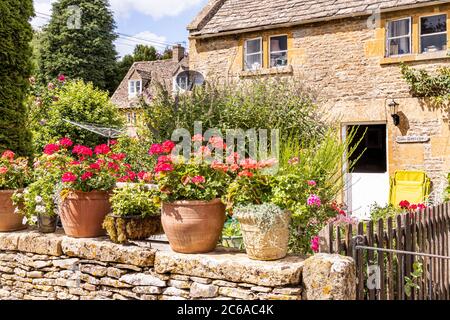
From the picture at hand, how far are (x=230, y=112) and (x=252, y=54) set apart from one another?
5.37 metres

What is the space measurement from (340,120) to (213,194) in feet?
25.2

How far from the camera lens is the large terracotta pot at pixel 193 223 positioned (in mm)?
3582

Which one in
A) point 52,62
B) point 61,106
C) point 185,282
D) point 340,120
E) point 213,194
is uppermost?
point 52,62

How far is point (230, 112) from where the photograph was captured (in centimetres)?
745

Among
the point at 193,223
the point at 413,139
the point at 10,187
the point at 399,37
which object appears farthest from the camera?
the point at 399,37

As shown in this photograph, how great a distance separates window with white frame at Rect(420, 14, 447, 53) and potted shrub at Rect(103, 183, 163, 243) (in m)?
8.38

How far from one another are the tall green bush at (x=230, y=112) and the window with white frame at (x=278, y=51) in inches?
164

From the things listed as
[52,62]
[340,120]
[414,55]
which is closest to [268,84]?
[340,120]

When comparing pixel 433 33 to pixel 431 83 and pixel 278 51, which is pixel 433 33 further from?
pixel 278 51

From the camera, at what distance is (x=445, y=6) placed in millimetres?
9734

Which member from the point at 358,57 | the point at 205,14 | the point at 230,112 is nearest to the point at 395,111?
the point at 358,57

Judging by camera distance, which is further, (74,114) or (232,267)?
(74,114)

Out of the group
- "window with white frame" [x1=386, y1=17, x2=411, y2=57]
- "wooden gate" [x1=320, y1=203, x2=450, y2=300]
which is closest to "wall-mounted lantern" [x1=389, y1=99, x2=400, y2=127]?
"window with white frame" [x1=386, y1=17, x2=411, y2=57]
